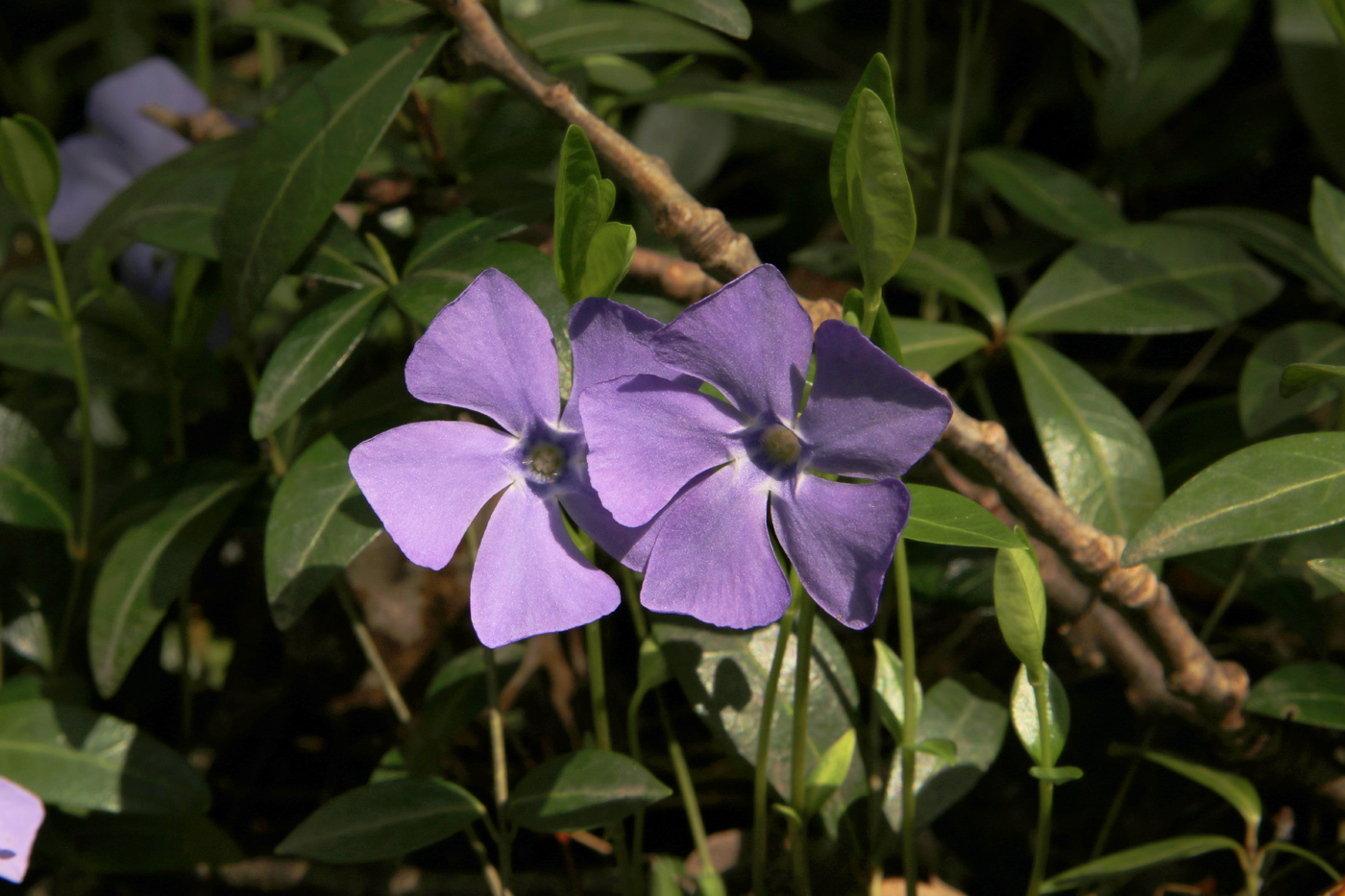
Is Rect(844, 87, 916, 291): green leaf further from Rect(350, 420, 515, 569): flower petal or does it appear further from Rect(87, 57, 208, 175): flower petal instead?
Rect(87, 57, 208, 175): flower petal

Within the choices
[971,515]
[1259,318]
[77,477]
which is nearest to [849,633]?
[971,515]

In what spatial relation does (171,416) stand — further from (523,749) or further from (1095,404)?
(1095,404)

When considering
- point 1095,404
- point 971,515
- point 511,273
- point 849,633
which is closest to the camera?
point 971,515

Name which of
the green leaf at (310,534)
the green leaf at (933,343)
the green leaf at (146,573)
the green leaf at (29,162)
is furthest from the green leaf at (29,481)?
the green leaf at (933,343)

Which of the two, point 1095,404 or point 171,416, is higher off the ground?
point 1095,404

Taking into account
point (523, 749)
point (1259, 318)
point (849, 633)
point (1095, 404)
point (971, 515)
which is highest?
point (971, 515)

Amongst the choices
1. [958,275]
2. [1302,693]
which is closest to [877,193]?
[958,275]

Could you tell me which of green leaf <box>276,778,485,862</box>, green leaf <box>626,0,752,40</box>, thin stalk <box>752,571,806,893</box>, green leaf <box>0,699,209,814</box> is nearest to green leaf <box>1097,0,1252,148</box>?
green leaf <box>626,0,752,40</box>
